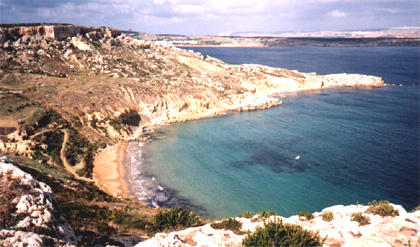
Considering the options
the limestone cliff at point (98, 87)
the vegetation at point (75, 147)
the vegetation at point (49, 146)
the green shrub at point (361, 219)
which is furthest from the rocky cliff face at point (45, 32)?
the green shrub at point (361, 219)

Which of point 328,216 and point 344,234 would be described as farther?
point 328,216

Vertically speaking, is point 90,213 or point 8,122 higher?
point 8,122

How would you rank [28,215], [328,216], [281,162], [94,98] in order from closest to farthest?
[28,215] < [328,216] < [281,162] < [94,98]

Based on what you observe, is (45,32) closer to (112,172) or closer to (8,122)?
(8,122)

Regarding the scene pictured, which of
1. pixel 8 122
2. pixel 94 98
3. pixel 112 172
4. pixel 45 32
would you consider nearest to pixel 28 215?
pixel 112 172

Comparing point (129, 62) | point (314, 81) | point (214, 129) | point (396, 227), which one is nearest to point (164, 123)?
point (214, 129)

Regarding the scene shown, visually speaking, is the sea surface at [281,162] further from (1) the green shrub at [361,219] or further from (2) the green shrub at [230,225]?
(2) the green shrub at [230,225]

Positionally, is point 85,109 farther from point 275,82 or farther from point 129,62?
point 275,82

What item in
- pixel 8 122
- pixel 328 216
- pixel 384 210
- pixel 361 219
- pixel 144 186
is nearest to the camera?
pixel 361 219

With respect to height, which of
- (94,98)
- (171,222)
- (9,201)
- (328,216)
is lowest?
(171,222)
